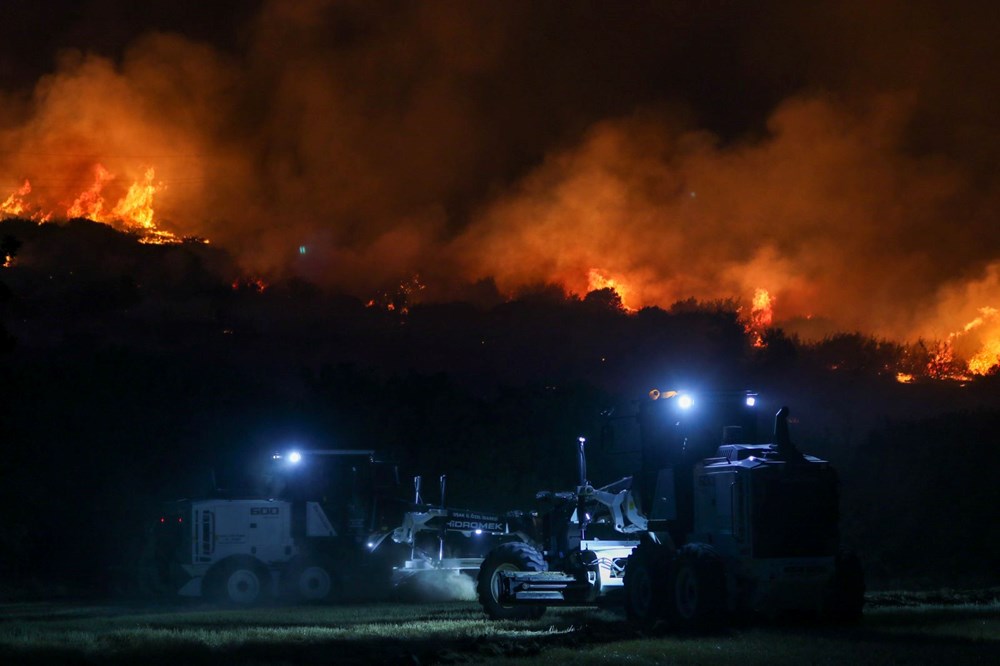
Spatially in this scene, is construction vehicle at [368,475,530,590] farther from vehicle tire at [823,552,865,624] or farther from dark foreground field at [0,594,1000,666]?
vehicle tire at [823,552,865,624]

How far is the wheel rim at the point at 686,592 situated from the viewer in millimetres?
23766

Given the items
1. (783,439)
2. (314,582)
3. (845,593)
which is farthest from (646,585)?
(314,582)

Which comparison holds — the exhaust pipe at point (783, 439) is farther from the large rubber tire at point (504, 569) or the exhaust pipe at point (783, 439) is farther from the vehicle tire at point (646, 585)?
the large rubber tire at point (504, 569)

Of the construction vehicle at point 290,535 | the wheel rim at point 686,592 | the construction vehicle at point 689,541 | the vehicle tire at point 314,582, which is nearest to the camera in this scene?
the wheel rim at point 686,592

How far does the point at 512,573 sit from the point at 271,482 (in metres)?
14.0

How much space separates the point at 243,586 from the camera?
36.6 metres

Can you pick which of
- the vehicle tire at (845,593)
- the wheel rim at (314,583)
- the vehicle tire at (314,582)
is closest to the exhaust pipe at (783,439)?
the vehicle tire at (845,593)

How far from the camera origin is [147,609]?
33.7 m

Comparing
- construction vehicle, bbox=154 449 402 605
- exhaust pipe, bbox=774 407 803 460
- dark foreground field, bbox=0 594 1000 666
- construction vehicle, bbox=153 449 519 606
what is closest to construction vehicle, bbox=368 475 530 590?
construction vehicle, bbox=153 449 519 606

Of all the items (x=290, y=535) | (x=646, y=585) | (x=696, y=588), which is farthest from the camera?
(x=290, y=535)

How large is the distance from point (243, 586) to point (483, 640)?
17089 millimetres

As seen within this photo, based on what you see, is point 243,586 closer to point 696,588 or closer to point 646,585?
point 646,585

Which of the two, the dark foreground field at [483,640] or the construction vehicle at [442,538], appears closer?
the dark foreground field at [483,640]

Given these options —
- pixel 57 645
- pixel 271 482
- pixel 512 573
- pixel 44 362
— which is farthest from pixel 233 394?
pixel 57 645
